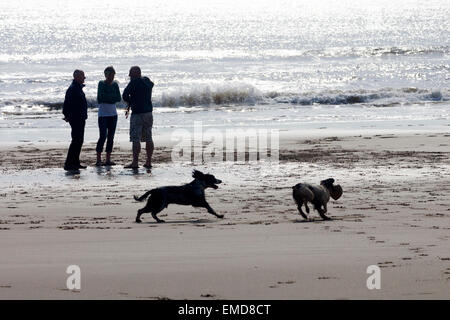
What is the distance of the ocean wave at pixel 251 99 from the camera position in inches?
1169

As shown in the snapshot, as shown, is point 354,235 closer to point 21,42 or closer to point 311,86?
point 311,86

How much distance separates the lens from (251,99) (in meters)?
30.9

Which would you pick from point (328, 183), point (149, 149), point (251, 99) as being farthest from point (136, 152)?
point (251, 99)

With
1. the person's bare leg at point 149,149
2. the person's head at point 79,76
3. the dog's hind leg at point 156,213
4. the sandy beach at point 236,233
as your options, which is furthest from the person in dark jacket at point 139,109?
the dog's hind leg at point 156,213

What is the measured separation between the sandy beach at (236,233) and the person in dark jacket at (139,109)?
0.38m

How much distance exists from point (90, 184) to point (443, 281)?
7.34 metres

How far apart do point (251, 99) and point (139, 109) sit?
15953mm

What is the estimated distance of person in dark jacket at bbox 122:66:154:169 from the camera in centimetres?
1497

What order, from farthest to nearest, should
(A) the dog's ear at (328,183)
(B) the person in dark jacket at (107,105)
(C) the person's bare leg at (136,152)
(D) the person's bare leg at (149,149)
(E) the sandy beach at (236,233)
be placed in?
1. (D) the person's bare leg at (149,149)
2. (B) the person in dark jacket at (107,105)
3. (C) the person's bare leg at (136,152)
4. (A) the dog's ear at (328,183)
5. (E) the sandy beach at (236,233)

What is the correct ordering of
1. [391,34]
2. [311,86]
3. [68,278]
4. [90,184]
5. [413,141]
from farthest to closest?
[391,34], [311,86], [413,141], [90,184], [68,278]

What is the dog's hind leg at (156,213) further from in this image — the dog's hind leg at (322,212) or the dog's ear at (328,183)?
the dog's ear at (328,183)

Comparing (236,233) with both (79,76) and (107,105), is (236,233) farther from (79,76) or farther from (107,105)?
(107,105)

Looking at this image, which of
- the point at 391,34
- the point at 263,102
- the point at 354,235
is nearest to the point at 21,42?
the point at 391,34

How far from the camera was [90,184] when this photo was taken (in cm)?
1357
